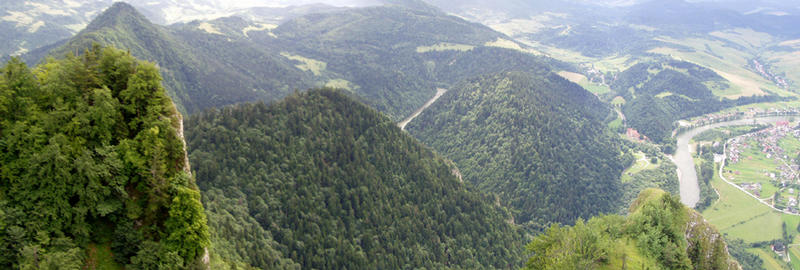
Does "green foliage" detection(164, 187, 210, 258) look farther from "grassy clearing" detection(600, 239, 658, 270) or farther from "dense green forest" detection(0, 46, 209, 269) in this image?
"grassy clearing" detection(600, 239, 658, 270)

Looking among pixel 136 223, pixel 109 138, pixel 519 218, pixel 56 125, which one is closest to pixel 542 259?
pixel 136 223

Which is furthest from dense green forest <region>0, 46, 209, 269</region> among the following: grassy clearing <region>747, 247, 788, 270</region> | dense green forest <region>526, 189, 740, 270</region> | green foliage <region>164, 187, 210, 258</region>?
grassy clearing <region>747, 247, 788, 270</region>

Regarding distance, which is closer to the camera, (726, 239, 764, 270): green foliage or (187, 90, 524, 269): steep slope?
(187, 90, 524, 269): steep slope

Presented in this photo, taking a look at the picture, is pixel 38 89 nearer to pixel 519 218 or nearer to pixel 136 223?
pixel 136 223

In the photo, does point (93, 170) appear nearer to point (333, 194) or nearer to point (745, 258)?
point (333, 194)

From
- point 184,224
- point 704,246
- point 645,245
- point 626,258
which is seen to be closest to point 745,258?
point 704,246

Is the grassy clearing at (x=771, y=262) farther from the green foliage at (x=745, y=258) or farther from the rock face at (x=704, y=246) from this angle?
the rock face at (x=704, y=246)
